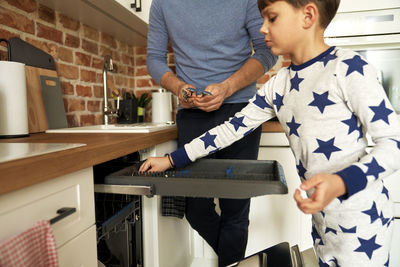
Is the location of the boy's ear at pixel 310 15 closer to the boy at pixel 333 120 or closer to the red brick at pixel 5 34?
the boy at pixel 333 120

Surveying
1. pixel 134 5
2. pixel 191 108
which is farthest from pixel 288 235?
pixel 134 5

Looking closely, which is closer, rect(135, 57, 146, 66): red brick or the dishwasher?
the dishwasher

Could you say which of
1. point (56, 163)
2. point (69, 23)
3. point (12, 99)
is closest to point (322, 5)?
point (56, 163)

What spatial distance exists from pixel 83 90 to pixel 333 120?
1.23 m

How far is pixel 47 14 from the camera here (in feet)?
4.34

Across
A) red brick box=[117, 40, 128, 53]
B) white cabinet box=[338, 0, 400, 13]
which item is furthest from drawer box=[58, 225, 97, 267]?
white cabinet box=[338, 0, 400, 13]

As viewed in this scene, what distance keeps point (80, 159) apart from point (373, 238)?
72 cm

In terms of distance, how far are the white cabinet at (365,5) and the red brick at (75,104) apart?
4.76 ft

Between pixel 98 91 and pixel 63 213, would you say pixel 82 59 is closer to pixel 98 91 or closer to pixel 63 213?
pixel 98 91

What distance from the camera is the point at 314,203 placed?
542mm

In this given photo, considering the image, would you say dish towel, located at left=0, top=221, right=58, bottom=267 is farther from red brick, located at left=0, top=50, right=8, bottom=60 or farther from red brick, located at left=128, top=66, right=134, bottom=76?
red brick, located at left=128, top=66, right=134, bottom=76

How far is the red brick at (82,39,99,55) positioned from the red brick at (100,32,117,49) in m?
0.08

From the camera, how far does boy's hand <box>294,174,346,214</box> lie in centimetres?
54

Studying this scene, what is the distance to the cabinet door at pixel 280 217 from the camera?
1558 mm
